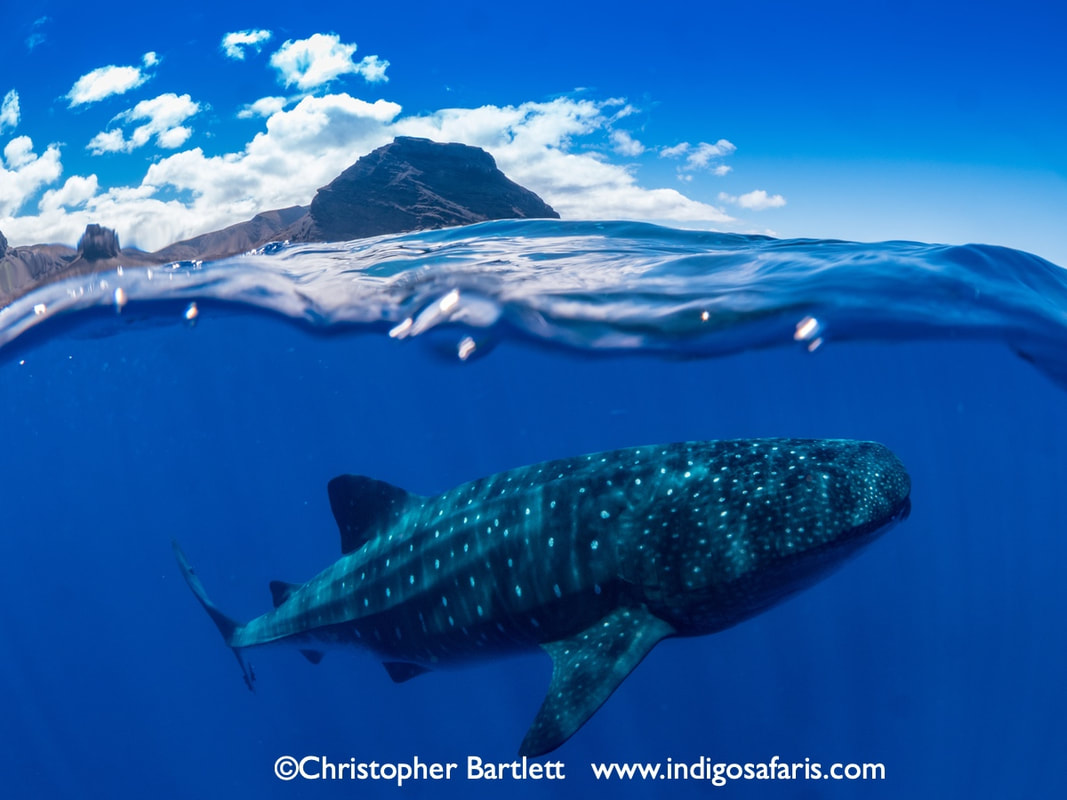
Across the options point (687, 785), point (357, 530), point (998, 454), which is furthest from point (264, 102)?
point (998, 454)

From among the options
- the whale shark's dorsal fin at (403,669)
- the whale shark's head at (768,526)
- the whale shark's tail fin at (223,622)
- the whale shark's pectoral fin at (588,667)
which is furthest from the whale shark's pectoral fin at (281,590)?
the whale shark's head at (768,526)

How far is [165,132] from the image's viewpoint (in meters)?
8.90

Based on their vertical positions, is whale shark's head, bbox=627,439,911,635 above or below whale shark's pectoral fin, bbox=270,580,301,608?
above

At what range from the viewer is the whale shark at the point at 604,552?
3977 millimetres

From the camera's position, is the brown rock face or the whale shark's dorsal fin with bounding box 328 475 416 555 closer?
the whale shark's dorsal fin with bounding box 328 475 416 555

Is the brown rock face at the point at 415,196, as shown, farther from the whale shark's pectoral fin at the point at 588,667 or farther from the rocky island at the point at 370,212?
the whale shark's pectoral fin at the point at 588,667

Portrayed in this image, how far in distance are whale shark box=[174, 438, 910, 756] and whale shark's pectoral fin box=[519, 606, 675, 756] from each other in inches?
0.5

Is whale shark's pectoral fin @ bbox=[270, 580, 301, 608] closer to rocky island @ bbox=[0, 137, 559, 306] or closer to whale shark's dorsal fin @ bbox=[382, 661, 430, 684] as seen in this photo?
whale shark's dorsal fin @ bbox=[382, 661, 430, 684]

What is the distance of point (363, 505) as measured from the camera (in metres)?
6.52

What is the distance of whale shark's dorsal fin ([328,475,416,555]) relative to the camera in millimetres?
6391

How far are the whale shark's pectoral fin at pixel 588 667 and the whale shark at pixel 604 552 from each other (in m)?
0.01

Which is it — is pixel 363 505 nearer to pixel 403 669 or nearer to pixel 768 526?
pixel 403 669

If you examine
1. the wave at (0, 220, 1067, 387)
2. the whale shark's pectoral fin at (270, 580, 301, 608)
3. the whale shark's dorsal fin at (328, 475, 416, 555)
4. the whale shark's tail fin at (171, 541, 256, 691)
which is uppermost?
the wave at (0, 220, 1067, 387)

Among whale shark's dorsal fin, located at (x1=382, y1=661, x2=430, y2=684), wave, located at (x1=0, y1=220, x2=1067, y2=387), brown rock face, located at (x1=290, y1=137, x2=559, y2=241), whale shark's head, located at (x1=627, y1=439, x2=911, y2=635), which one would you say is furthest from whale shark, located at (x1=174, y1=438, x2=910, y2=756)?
brown rock face, located at (x1=290, y1=137, x2=559, y2=241)
